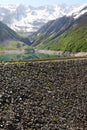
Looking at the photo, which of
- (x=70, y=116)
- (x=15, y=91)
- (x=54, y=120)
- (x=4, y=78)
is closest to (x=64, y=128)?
(x=54, y=120)

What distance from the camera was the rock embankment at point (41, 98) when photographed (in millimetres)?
29656

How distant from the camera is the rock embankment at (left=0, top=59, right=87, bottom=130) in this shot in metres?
29.7

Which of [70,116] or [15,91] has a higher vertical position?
[15,91]

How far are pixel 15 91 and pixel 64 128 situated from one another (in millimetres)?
8151

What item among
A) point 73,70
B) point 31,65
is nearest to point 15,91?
point 31,65

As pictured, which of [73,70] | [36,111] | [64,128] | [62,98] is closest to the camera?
[64,128]

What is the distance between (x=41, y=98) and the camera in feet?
122

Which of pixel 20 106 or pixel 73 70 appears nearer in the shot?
pixel 20 106

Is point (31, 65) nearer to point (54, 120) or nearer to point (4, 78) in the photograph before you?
point (4, 78)

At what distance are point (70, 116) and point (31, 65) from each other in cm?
2079

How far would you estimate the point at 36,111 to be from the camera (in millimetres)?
32250

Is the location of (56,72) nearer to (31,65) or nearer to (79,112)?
(31,65)

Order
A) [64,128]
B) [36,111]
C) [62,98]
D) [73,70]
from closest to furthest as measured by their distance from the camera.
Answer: [64,128] < [36,111] < [62,98] < [73,70]

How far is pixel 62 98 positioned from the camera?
3953 cm
